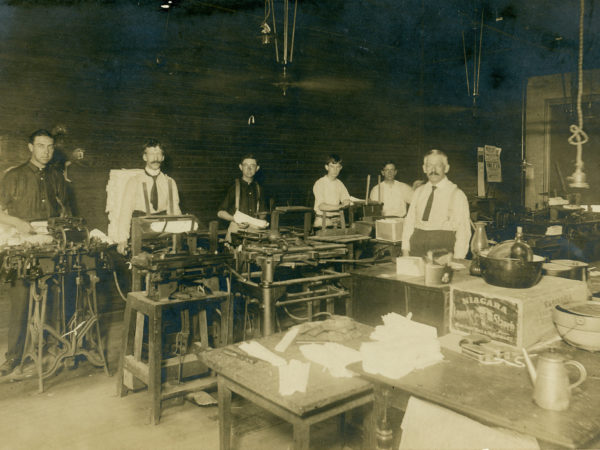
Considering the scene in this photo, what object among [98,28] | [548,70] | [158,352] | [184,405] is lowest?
[184,405]

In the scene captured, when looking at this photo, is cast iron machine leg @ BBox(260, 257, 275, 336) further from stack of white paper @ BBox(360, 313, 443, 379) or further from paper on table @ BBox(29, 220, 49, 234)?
paper on table @ BBox(29, 220, 49, 234)

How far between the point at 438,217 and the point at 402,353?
304cm

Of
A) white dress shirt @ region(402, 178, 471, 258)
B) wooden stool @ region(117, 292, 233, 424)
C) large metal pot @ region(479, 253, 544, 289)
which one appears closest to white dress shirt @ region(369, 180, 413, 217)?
white dress shirt @ region(402, 178, 471, 258)

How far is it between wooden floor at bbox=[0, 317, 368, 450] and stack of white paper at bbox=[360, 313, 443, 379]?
1231 mm

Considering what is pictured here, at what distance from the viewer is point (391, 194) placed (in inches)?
315

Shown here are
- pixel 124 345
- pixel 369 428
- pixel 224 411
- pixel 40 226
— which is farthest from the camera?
pixel 40 226

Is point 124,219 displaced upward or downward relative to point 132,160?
downward

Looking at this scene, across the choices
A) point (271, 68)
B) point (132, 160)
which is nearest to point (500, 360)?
point (132, 160)

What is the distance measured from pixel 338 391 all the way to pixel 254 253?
2238 millimetres

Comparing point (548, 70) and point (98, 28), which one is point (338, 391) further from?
point (548, 70)

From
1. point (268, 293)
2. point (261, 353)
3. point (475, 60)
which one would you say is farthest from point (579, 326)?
point (475, 60)

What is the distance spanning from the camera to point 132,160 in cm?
624

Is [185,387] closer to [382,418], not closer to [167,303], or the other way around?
[167,303]

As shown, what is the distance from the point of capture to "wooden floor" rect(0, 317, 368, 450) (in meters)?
3.21
